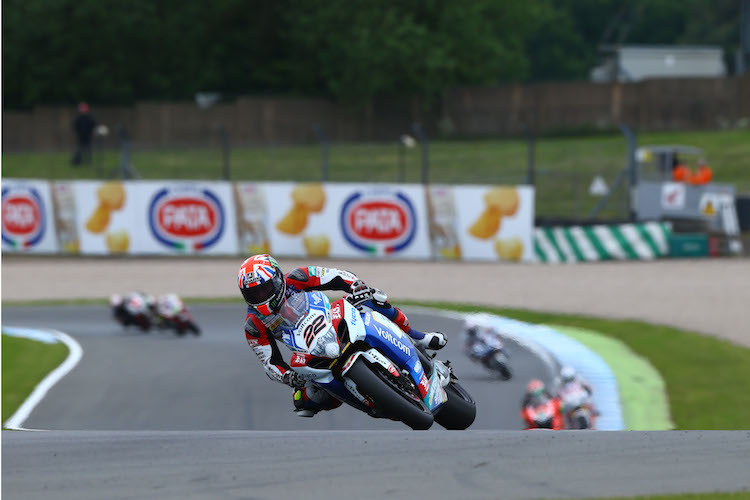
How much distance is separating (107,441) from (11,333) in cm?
1284

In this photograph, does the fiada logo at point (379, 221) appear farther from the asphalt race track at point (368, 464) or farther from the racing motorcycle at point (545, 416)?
the asphalt race track at point (368, 464)

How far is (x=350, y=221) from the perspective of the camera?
85.2 feet

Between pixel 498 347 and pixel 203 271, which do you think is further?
pixel 203 271

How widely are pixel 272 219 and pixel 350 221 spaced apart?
6.11 feet

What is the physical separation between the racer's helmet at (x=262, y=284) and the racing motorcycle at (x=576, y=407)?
15.0ft

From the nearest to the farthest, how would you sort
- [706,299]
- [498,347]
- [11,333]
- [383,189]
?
[498,347] < [11,333] < [706,299] < [383,189]

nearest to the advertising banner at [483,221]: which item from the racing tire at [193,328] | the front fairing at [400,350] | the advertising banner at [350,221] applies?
the advertising banner at [350,221]

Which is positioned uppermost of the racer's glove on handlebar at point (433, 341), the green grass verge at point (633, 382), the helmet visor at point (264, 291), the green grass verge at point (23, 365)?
the helmet visor at point (264, 291)

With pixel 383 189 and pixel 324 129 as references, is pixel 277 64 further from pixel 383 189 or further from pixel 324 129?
pixel 383 189

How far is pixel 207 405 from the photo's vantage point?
13398 mm

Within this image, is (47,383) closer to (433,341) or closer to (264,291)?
(433,341)

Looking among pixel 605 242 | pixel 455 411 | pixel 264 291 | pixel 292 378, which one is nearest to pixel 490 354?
pixel 455 411

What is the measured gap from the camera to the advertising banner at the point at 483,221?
25469mm

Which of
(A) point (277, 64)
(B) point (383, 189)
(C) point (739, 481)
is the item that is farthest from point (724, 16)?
(C) point (739, 481)
